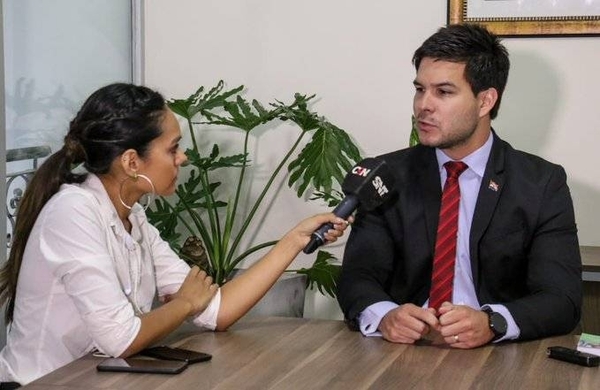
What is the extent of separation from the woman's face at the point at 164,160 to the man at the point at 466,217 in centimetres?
54

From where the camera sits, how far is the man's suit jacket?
2.72 m

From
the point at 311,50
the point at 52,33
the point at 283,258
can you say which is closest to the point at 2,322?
the point at 52,33

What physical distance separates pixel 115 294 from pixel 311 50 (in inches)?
82.3

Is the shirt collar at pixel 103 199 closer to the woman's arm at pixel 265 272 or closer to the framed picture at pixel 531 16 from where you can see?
the woman's arm at pixel 265 272

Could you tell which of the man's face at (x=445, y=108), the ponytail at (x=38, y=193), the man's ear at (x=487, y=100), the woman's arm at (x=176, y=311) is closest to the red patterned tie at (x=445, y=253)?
the man's face at (x=445, y=108)

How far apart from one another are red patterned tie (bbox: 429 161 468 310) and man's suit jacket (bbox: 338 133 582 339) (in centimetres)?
2

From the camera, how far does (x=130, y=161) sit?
2498 mm

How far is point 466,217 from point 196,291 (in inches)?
30.4

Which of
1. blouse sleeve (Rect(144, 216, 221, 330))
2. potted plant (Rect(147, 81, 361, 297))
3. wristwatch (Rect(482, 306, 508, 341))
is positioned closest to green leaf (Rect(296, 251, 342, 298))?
potted plant (Rect(147, 81, 361, 297))

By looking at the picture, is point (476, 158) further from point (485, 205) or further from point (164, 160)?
point (164, 160)

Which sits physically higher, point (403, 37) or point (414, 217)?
point (403, 37)

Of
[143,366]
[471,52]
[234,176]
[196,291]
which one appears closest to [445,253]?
[471,52]

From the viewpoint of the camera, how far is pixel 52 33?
376 centimetres

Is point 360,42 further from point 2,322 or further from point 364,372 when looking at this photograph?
point 364,372
